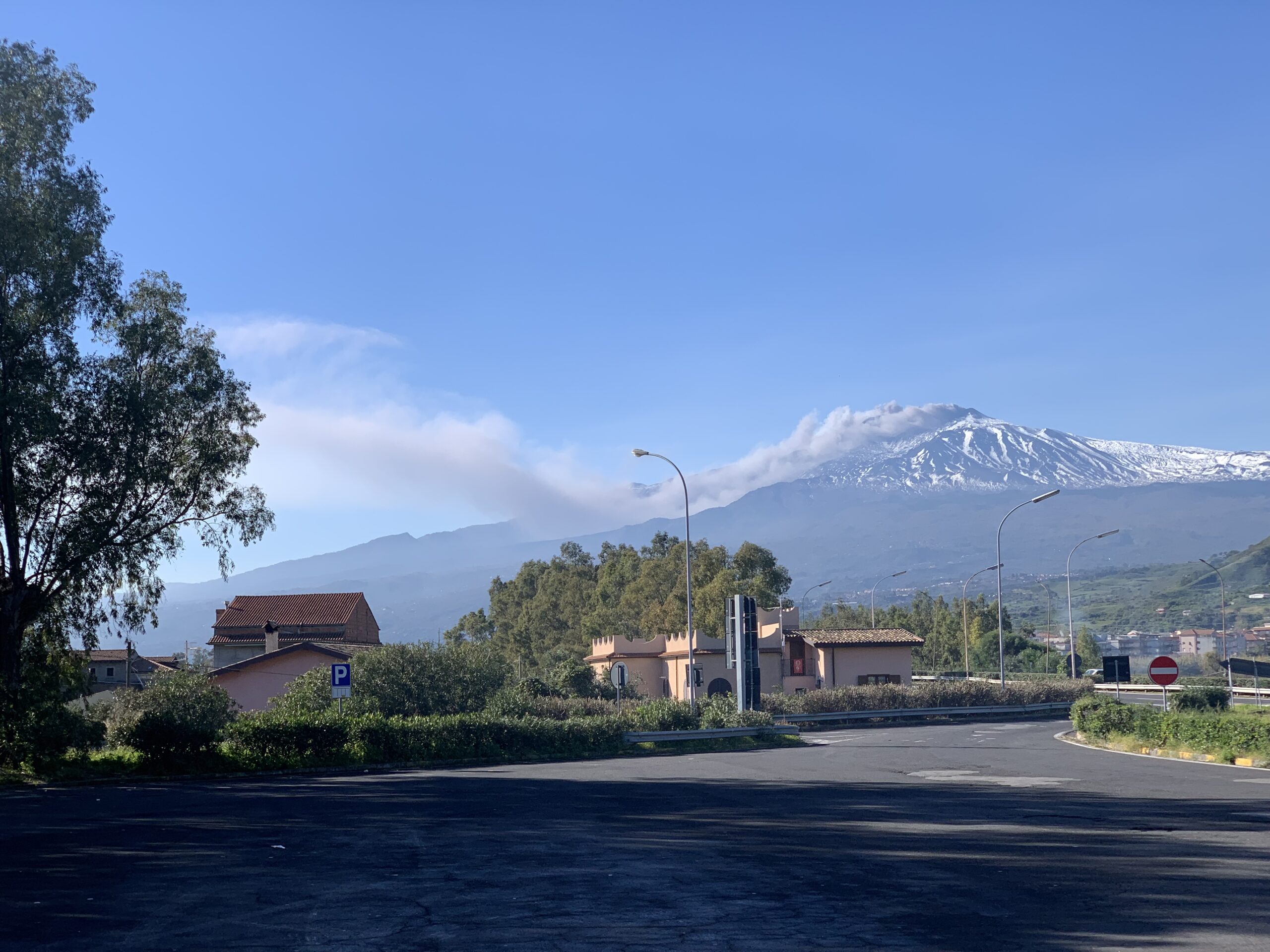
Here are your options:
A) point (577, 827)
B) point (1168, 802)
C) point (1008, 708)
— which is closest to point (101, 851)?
point (577, 827)

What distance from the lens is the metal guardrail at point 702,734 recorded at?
1384 inches

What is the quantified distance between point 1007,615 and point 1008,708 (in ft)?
241

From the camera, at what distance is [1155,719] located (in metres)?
28.7

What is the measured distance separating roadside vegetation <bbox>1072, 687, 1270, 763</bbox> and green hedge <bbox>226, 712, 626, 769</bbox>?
14391mm

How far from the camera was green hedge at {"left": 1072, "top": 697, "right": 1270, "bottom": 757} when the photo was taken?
2439 centimetres

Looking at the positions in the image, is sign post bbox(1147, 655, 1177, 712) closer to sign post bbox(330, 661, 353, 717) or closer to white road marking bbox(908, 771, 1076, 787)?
white road marking bbox(908, 771, 1076, 787)

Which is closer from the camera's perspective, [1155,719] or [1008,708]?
[1155,719]

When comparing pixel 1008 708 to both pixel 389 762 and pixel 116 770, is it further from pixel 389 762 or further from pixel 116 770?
pixel 116 770

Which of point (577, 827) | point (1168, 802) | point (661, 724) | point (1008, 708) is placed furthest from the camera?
point (1008, 708)

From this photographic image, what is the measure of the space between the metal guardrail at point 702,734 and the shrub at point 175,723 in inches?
488

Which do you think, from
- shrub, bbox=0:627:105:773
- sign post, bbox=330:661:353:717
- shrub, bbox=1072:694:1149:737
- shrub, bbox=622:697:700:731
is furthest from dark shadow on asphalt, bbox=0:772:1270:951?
shrub, bbox=622:697:700:731

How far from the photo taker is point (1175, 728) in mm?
27547

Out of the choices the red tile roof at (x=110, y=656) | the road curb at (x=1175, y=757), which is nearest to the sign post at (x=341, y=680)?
the road curb at (x=1175, y=757)

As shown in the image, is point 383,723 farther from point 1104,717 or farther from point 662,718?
Answer: point 1104,717
